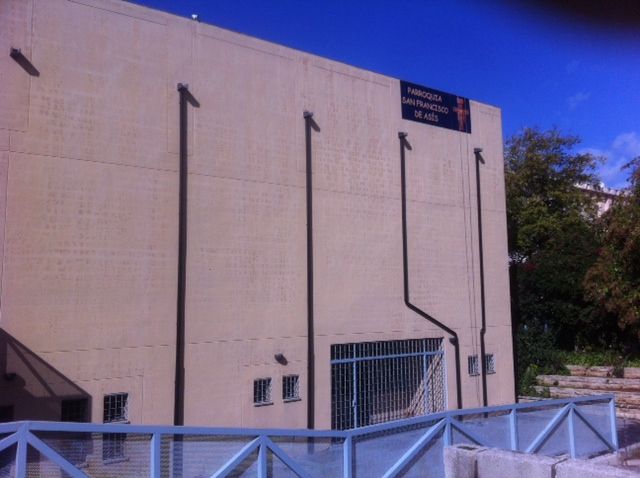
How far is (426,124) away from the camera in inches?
564

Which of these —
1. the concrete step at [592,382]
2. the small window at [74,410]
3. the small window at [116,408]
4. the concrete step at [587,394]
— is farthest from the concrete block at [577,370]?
the small window at [74,410]

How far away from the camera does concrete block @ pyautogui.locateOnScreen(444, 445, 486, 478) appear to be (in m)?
5.96

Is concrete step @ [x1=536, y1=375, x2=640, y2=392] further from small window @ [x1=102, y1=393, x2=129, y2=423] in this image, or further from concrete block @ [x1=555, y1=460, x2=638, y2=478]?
concrete block @ [x1=555, y1=460, x2=638, y2=478]

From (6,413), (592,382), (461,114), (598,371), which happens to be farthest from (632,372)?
(6,413)

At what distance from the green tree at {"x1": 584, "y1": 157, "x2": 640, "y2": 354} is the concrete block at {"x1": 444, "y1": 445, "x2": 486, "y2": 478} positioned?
10722 millimetres

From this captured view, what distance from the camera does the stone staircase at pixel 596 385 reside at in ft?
49.3

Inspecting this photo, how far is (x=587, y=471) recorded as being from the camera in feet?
16.6

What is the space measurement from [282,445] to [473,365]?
9.45 meters

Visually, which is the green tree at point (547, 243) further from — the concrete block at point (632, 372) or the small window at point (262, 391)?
the small window at point (262, 391)

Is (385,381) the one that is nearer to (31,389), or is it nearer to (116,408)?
(116,408)

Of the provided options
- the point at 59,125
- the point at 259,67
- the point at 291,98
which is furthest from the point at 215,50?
the point at 59,125

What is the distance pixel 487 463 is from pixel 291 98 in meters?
8.11

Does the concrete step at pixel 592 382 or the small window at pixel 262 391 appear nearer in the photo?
the small window at pixel 262 391

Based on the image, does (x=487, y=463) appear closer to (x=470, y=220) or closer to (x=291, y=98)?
(x=291, y=98)
